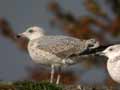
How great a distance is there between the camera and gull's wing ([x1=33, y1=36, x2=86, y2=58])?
14531 mm

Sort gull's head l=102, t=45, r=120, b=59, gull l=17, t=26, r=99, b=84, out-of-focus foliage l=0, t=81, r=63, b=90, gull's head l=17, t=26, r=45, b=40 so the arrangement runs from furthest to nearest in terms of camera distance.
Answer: gull's head l=17, t=26, r=45, b=40
gull l=17, t=26, r=99, b=84
gull's head l=102, t=45, r=120, b=59
out-of-focus foliage l=0, t=81, r=63, b=90

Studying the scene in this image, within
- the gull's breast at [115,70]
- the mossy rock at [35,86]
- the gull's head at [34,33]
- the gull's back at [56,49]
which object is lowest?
the mossy rock at [35,86]

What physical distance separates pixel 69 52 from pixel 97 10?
16.6 feet

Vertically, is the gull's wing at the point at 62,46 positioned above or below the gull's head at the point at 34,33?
below

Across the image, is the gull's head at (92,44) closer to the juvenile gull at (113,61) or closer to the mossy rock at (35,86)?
the juvenile gull at (113,61)

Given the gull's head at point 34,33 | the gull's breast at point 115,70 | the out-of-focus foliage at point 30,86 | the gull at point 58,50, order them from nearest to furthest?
1. the out-of-focus foliage at point 30,86
2. the gull's breast at point 115,70
3. the gull at point 58,50
4. the gull's head at point 34,33

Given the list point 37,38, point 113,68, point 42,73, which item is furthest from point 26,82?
point 42,73

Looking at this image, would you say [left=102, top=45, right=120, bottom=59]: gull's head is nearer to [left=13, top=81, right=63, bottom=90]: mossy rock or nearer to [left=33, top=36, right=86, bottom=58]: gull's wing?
[left=33, top=36, right=86, bottom=58]: gull's wing

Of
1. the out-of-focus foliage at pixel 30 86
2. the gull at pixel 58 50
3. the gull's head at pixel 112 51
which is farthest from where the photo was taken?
the gull at pixel 58 50

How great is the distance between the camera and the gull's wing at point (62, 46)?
14.5m

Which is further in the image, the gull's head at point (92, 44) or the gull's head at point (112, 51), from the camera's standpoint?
the gull's head at point (92, 44)

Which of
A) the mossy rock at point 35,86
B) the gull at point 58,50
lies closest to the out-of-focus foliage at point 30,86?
the mossy rock at point 35,86

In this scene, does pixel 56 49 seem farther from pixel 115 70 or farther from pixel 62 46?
pixel 115 70

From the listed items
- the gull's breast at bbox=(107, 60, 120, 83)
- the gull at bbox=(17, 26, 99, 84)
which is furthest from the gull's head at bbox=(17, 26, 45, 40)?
the gull's breast at bbox=(107, 60, 120, 83)
